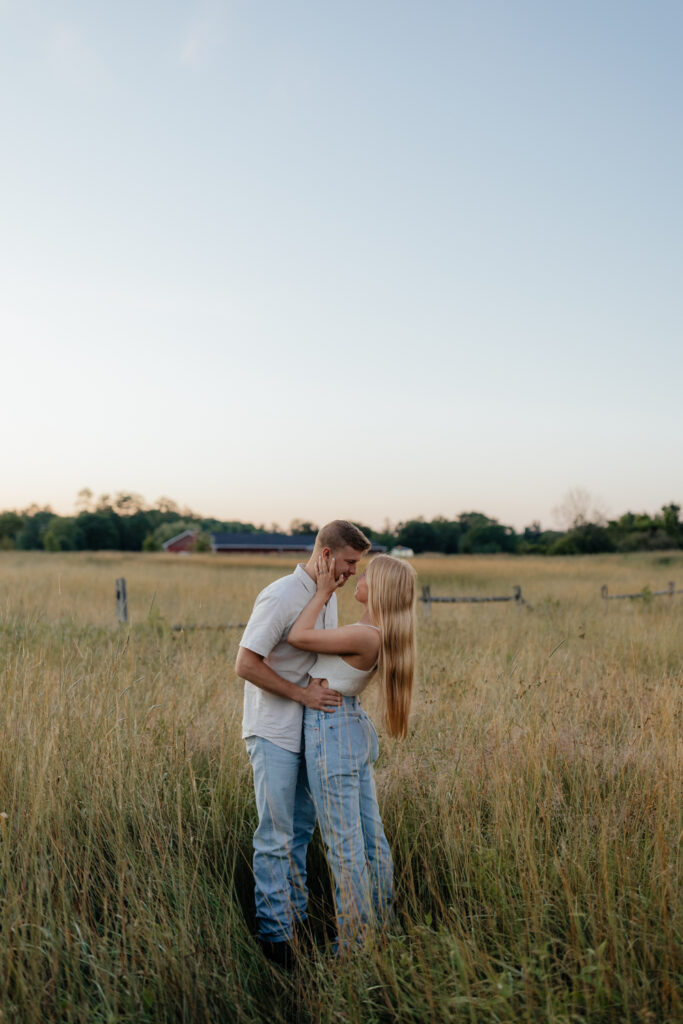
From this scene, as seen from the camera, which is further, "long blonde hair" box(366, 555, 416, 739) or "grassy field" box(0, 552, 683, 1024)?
"long blonde hair" box(366, 555, 416, 739)

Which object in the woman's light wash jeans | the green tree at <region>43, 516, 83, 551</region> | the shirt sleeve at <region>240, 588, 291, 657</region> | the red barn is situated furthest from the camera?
the red barn

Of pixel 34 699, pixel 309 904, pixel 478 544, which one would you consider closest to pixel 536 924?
pixel 309 904

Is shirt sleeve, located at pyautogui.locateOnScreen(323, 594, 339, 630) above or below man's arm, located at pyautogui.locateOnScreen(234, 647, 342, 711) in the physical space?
above

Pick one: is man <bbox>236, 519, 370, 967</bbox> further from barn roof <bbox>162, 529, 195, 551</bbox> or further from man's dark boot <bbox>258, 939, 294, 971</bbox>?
barn roof <bbox>162, 529, 195, 551</bbox>

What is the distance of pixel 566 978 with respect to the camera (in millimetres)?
2564

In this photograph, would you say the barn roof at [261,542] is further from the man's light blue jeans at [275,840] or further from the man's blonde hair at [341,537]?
the man's blonde hair at [341,537]

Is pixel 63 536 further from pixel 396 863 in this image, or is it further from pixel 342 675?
pixel 342 675

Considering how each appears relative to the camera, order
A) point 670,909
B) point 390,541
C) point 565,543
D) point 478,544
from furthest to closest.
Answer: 1. point 390,541
2. point 478,544
3. point 565,543
4. point 670,909

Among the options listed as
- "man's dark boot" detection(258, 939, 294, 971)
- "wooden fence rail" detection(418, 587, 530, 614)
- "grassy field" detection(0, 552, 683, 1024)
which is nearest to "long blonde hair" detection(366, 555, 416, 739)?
"grassy field" detection(0, 552, 683, 1024)

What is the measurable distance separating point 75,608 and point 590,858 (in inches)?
530

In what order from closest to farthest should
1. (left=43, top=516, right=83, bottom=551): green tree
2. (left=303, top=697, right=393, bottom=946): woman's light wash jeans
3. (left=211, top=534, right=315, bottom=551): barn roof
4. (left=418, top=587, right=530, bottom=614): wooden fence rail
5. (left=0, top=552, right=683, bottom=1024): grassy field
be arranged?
1. (left=0, top=552, right=683, bottom=1024): grassy field
2. (left=303, top=697, right=393, bottom=946): woman's light wash jeans
3. (left=418, top=587, right=530, bottom=614): wooden fence rail
4. (left=43, top=516, right=83, bottom=551): green tree
5. (left=211, top=534, right=315, bottom=551): barn roof

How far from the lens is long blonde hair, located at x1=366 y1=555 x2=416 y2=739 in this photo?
9.72 ft

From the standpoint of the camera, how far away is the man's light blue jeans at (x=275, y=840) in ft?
9.84

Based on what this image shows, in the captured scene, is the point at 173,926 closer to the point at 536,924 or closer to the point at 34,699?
the point at 536,924
